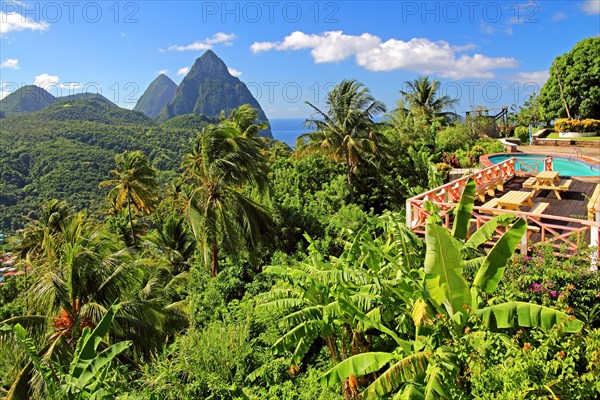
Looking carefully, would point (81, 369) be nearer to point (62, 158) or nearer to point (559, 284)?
point (559, 284)

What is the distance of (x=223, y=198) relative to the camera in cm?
1405

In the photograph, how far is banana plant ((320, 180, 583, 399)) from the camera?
A: 4426mm

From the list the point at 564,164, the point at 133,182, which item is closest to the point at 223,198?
the point at 564,164

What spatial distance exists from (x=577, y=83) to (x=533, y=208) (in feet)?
74.7

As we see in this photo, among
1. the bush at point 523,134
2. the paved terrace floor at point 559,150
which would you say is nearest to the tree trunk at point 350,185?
the paved terrace floor at point 559,150

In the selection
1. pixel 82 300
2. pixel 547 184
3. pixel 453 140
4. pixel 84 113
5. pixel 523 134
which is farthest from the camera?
pixel 84 113

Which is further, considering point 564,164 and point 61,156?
point 61,156

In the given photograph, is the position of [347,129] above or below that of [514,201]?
above

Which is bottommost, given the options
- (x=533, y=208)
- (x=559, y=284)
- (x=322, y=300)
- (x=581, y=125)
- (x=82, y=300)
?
(x=82, y=300)

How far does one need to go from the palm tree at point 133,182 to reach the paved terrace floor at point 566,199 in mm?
24270

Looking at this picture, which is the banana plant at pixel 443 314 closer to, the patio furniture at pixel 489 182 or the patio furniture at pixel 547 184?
the patio furniture at pixel 489 182

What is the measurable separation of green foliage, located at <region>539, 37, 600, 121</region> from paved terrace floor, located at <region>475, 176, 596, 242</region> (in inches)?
677

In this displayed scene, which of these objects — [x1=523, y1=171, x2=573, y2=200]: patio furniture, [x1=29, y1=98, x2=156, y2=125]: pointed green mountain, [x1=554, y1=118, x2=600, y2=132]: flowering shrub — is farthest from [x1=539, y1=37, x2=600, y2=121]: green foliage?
[x1=29, y1=98, x2=156, y2=125]: pointed green mountain

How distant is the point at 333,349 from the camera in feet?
21.8
